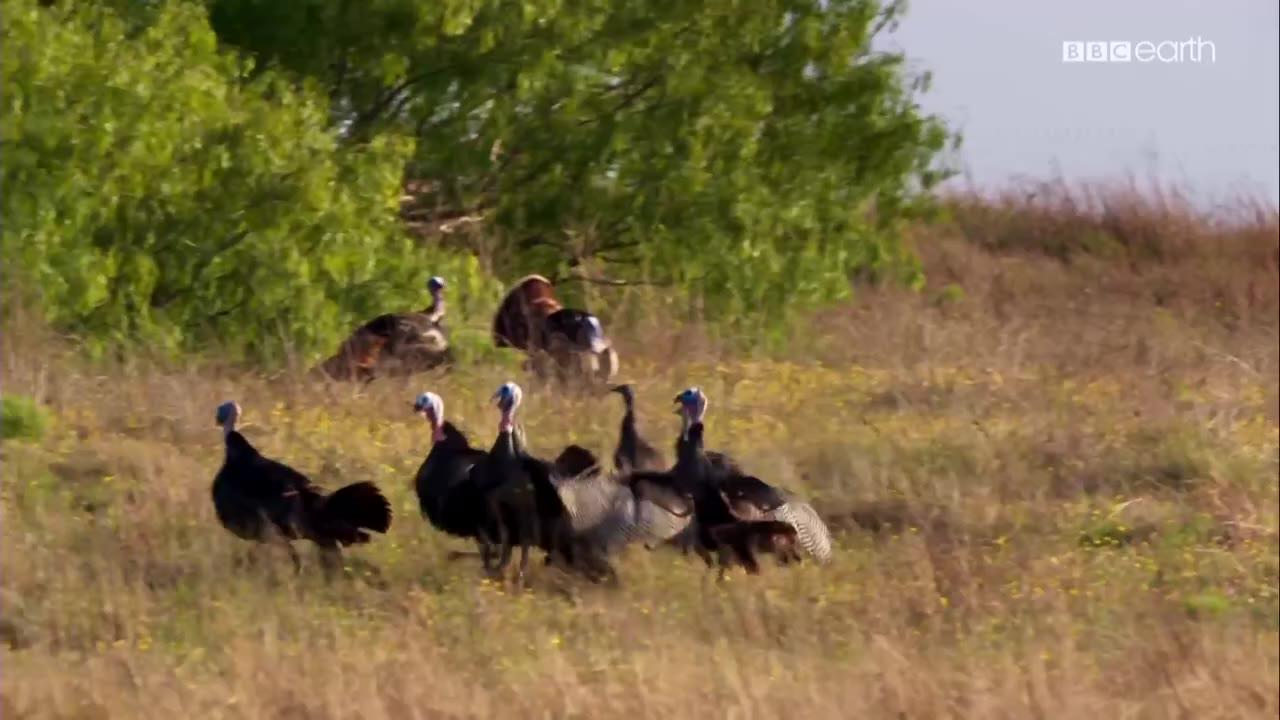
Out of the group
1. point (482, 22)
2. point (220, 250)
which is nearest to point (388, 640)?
point (220, 250)

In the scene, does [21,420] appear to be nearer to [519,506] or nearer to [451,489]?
[451,489]

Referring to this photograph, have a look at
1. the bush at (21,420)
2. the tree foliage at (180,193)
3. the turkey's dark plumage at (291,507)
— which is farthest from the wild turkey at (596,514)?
the tree foliage at (180,193)

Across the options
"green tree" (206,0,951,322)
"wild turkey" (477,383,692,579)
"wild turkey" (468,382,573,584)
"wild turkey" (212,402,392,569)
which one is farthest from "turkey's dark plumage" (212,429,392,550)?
"green tree" (206,0,951,322)

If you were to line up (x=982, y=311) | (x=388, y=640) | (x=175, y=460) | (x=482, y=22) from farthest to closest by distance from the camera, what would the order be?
(x=982, y=311) → (x=482, y=22) → (x=175, y=460) → (x=388, y=640)

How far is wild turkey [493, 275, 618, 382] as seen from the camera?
1256 centimetres

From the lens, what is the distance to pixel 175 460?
32.3ft

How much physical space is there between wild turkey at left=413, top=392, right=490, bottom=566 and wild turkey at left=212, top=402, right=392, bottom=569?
0.22m

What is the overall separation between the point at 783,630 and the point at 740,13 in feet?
29.5

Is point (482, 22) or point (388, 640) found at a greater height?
point (482, 22)

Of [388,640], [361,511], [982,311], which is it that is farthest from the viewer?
[982,311]

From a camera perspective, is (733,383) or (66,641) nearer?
(66,641)

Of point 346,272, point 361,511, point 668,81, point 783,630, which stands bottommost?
point 783,630

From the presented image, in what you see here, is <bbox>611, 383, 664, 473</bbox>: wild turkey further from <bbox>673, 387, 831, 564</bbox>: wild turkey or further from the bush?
the bush

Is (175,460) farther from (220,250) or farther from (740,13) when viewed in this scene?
(740,13)
